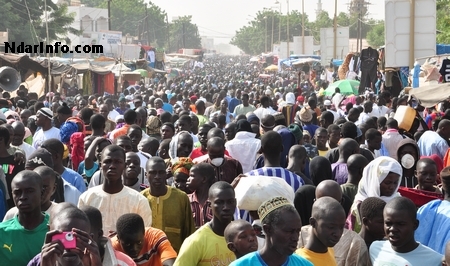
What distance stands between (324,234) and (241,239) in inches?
19.3

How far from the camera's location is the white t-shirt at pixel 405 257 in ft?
16.4

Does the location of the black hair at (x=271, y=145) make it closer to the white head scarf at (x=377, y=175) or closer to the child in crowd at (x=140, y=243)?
the white head scarf at (x=377, y=175)

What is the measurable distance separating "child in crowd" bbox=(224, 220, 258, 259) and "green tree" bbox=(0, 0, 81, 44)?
3937cm

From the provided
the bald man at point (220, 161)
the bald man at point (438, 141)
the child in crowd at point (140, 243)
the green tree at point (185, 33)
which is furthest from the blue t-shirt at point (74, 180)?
the green tree at point (185, 33)

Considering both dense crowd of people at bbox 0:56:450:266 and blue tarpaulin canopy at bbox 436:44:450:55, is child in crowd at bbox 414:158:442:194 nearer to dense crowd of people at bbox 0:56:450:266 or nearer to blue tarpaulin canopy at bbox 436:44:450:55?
dense crowd of people at bbox 0:56:450:266

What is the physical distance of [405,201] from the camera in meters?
5.18

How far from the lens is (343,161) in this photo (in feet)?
27.3

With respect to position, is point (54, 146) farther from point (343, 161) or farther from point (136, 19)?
point (136, 19)

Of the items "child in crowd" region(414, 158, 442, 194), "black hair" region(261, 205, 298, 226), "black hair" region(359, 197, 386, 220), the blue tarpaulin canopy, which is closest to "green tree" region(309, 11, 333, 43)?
the blue tarpaulin canopy

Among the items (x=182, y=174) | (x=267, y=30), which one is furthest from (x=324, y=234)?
(x=267, y=30)

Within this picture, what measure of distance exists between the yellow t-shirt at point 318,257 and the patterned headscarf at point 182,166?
2615 millimetres

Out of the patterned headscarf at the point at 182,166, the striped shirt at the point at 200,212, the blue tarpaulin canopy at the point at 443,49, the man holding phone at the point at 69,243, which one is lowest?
the striped shirt at the point at 200,212

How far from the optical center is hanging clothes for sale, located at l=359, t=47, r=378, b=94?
2336 cm

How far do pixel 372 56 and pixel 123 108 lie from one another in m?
8.84
